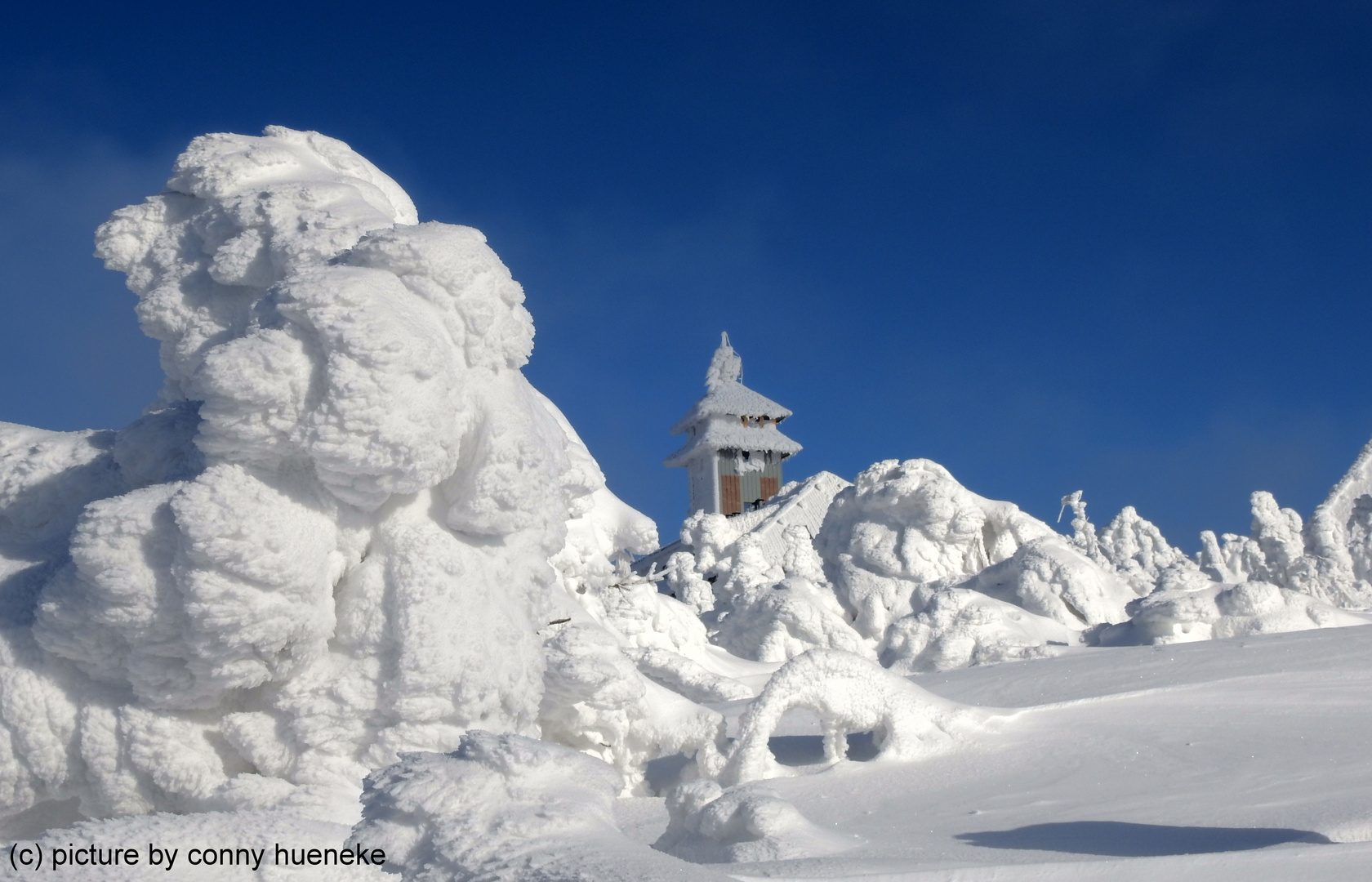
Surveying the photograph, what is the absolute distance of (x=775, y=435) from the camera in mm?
35375

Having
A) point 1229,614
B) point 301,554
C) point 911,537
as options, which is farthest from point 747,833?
point 911,537

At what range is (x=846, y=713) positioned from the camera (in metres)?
4.89

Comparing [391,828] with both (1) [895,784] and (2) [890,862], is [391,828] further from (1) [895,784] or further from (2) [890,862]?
(1) [895,784]

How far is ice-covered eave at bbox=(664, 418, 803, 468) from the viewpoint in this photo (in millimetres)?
34094

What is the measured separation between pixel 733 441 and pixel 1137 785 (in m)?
30.3

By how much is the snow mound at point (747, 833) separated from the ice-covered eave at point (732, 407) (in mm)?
30915

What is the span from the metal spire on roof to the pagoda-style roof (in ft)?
0.17

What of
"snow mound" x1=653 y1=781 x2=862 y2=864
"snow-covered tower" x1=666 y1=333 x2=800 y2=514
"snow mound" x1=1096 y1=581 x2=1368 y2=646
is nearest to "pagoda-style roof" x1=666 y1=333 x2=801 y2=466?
"snow-covered tower" x1=666 y1=333 x2=800 y2=514

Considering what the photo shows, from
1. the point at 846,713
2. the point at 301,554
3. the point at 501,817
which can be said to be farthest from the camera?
the point at 846,713

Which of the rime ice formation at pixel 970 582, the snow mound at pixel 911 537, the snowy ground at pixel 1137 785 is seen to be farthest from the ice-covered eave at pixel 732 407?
the snowy ground at pixel 1137 785

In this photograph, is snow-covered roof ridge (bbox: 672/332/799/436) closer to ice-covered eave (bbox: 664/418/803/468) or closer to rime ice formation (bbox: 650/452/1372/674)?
ice-covered eave (bbox: 664/418/803/468)

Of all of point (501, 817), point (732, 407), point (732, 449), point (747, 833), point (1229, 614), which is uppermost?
point (732, 407)

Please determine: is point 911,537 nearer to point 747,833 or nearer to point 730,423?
point 747,833

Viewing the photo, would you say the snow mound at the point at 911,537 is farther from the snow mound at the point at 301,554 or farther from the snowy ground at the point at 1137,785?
the snow mound at the point at 301,554
